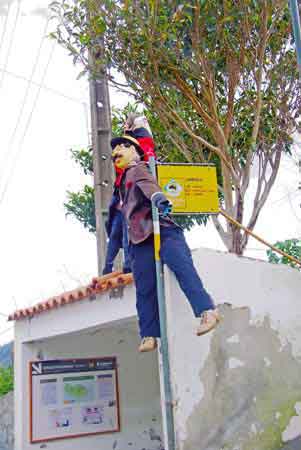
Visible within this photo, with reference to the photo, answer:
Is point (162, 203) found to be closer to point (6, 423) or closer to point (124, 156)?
point (124, 156)

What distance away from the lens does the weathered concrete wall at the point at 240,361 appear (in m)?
4.80

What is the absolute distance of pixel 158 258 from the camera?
448 cm

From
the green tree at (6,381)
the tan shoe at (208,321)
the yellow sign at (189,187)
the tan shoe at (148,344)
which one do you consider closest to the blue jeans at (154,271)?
the tan shoe at (148,344)

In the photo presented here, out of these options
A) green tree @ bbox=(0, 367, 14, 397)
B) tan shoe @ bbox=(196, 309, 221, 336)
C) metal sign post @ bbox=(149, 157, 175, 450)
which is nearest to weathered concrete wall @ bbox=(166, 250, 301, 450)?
metal sign post @ bbox=(149, 157, 175, 450)

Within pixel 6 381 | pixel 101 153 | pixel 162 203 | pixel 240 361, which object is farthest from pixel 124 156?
pixel 6 381

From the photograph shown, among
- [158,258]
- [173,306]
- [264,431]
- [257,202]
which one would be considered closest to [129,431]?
[264,431]

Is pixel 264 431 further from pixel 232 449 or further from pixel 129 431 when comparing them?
pixel 129 431

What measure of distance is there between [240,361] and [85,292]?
172 centimetres

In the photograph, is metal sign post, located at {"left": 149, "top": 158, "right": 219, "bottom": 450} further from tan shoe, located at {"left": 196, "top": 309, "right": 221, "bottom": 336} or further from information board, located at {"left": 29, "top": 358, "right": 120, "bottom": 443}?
information board, located at {"left": 29, "top": 358, "right": 120, "bottom": 443}

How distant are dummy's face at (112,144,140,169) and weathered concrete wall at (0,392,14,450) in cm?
638

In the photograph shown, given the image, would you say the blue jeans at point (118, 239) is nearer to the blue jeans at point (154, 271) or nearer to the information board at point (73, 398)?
the blue jeans at point (154, 271)

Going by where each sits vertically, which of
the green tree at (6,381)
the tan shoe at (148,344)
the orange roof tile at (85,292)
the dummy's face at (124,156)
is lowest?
the tan shoe at (148,344)

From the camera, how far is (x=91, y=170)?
14938 millimetres

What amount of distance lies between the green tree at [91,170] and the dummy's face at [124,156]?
4945 mm
